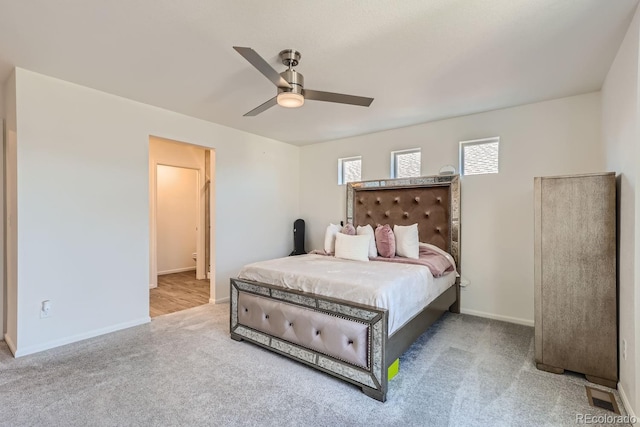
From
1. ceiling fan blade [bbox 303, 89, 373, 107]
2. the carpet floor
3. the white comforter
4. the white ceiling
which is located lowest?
Answer: the carpet floor

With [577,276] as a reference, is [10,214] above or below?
above

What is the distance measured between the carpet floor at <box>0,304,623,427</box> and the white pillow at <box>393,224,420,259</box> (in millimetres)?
934

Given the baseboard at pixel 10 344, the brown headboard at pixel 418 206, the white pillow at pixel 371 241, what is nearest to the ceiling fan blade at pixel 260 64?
the white pillow at pixel 371 241

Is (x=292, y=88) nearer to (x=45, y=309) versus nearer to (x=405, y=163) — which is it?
(x=405, y=163)

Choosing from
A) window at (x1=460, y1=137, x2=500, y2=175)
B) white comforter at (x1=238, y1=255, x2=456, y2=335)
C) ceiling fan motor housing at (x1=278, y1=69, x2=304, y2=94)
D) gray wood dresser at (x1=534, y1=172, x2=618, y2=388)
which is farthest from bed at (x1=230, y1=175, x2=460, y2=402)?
ceiling fan motor housing at (x1=278, y1=69, x2=304, y2=94)

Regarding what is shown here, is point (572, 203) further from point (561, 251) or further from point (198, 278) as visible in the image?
point (198, 278)

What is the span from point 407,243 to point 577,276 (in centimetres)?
157

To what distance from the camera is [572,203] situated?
2.36 metres

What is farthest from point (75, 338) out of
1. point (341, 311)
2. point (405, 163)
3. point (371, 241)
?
point (405, 163)

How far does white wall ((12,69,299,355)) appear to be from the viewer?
2.73 m

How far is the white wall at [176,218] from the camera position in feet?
20.7

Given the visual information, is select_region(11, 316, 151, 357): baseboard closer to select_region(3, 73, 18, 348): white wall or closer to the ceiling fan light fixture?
select_region(3, 73, 18, 348): white wall

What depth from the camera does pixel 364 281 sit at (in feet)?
7.82

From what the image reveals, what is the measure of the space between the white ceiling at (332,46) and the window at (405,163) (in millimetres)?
1002
